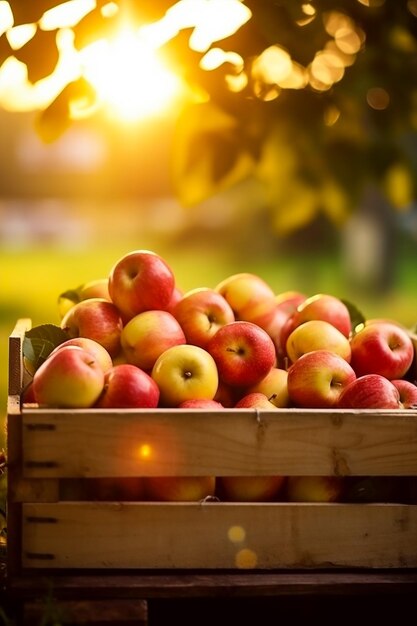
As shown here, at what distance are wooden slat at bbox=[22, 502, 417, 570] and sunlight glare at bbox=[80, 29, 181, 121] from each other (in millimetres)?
1079

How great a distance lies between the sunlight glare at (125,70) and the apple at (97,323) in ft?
1.83

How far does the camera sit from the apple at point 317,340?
2.26 meters

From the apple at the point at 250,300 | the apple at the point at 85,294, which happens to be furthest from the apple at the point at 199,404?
the apple at the point at 85,294

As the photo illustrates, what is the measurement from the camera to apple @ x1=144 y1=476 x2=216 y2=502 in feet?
6.16

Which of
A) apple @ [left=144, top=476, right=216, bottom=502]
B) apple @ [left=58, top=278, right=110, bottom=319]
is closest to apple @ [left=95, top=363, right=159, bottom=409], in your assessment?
apple @ [left=144, top=476, right=216, bottom=502]

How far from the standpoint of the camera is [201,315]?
2.30 meters

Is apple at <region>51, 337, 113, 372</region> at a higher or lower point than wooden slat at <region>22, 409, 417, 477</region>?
higher

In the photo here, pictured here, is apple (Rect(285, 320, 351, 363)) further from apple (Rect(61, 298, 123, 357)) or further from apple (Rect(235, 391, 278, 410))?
apple (Rect(61, 298, 123, 357))

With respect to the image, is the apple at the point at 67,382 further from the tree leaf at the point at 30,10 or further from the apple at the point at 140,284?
the tree leaf at the point at 30,10
